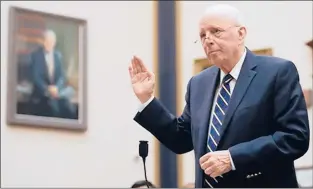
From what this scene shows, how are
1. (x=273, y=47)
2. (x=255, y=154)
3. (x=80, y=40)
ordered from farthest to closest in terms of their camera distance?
(x=80, y=40) → (x=273, y=47) → (x=255, y=154)

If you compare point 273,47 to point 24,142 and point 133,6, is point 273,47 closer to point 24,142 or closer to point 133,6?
point 133,6

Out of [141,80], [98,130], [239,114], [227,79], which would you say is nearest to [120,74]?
[98,130]

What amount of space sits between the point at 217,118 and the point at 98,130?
5.17m

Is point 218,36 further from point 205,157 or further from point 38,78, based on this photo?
point 38,78

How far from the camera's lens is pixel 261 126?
83.5 inches

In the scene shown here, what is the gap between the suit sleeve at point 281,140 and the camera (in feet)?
6.75

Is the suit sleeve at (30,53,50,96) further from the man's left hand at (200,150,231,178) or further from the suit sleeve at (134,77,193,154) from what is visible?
the man's left hand at (200,150,231,178)

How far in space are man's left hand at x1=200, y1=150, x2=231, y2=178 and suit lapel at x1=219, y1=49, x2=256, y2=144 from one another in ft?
0.29

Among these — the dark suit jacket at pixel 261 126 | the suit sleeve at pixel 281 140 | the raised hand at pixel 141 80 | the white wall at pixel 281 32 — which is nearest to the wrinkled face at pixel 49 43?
the white wall at pixel 281 32

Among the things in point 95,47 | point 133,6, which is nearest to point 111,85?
point 95,47

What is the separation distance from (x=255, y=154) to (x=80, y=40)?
5.37 meters

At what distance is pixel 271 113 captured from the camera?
6.98 ft

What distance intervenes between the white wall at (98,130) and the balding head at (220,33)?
15.9 feet

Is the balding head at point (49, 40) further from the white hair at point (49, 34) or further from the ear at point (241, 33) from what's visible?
the ear at point (241, 33)
